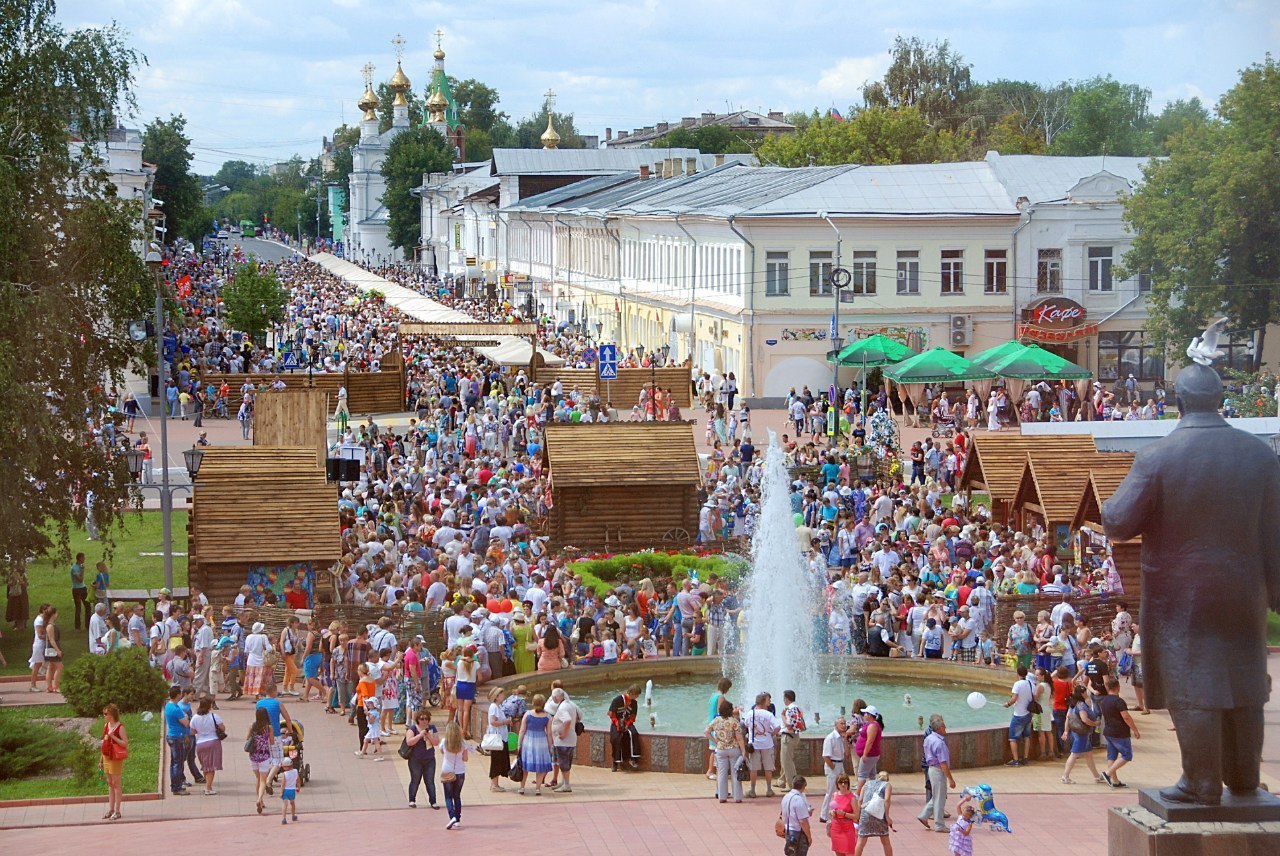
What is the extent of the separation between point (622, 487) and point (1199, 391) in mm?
20945

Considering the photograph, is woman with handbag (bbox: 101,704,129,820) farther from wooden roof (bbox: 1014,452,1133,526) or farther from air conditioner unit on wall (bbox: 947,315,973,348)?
air conditioner unit on wall (bbox: 947,315,973,348)

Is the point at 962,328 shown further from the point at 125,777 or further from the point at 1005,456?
the point at 125,777

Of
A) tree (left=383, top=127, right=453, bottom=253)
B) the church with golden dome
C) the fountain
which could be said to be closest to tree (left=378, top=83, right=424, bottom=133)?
the church with golden dome

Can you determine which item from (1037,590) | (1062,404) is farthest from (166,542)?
(1062,404)

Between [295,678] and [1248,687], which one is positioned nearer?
[1248,687]

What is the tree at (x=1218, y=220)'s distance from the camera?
47781 mm

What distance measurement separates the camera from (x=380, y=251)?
145875 millimetres

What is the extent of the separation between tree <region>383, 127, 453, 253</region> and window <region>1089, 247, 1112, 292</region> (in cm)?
7551

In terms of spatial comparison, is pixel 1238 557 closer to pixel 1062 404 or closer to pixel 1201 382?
pixel 1201 382

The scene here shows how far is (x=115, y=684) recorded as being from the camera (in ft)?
64.5

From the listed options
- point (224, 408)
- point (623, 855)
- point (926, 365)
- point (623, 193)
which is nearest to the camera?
point (623, 855)

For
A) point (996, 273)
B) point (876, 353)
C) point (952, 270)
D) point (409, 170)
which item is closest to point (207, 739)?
point (876, 353)

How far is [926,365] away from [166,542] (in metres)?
23.2

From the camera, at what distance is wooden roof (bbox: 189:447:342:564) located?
24.1 meters
